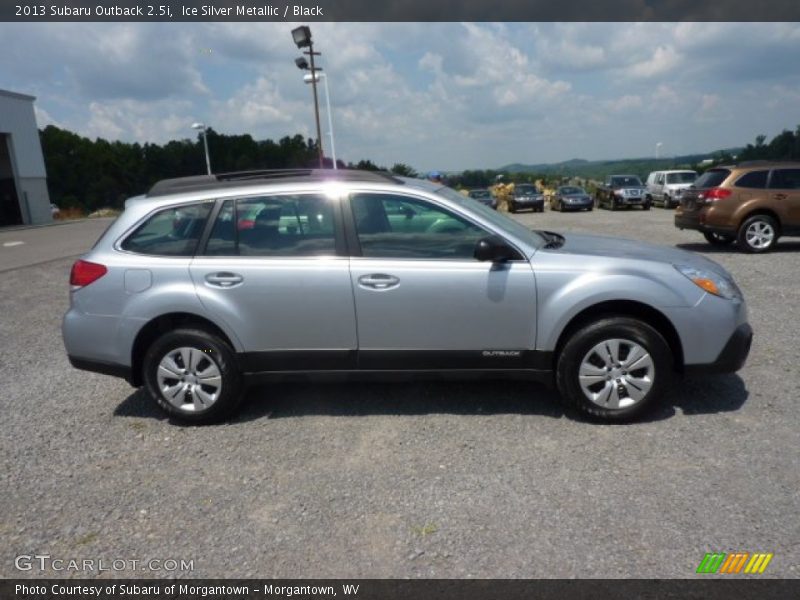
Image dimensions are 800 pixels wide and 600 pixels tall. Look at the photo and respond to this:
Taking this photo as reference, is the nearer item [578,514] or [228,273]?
[578,514]

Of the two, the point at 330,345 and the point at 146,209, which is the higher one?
the point at 146,209

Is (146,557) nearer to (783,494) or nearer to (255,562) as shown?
(255,562)

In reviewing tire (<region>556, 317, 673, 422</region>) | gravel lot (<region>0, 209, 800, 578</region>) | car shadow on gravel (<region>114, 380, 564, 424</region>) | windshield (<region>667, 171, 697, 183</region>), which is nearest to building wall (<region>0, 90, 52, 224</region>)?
gravel lot (<region>0, 209, 800, 578</region>)

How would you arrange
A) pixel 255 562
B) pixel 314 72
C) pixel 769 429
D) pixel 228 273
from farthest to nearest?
pixel 314 72 < pixel 228 273 < pixel 769 429 < pixel 255 562

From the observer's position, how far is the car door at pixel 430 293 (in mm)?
3855

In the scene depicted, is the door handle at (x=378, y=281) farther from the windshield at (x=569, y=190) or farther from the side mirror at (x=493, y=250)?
the windshield at (x=569, y=190)

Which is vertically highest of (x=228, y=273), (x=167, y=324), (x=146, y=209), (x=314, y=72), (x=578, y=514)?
(x=314, y=72)

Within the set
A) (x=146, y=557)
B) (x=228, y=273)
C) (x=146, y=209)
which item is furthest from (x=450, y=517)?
(x=146, y=209)

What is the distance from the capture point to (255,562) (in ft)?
8.83

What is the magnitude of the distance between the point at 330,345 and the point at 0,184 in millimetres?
39414

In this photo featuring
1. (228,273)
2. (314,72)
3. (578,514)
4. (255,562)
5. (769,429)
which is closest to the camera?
(255,562)

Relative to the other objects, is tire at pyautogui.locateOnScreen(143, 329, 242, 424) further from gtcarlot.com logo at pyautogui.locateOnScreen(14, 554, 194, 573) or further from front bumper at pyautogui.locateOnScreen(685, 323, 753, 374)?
front bumper at pyautogui.locateOnScreen(685, 323, 753, 374)

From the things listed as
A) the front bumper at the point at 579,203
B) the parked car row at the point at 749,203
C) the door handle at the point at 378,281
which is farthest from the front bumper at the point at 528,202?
the door handle at the point at 378,281
